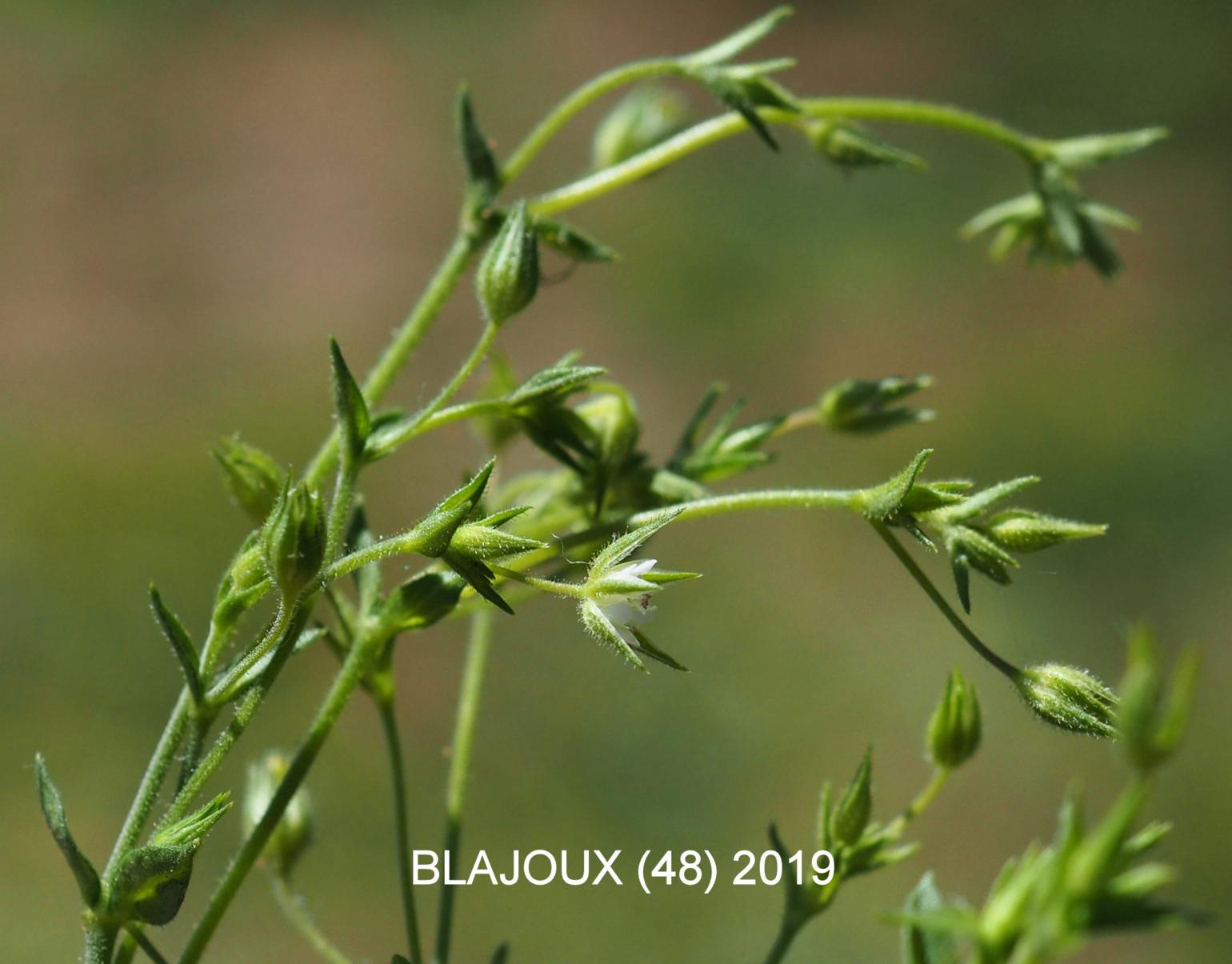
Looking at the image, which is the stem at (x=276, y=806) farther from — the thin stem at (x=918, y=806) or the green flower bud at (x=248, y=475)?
the thin stem at (x=918, y=806)

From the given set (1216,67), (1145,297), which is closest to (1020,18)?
(1216,67)

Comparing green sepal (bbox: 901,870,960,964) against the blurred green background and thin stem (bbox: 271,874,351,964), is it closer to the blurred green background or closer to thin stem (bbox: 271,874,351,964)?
thin stem (bbox: 271,874,351,964)

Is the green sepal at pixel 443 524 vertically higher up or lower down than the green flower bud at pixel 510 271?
lower down

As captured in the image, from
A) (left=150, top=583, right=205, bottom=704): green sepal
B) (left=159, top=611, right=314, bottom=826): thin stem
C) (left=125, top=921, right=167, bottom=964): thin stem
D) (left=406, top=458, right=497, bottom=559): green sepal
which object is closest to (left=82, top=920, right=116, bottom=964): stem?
(left=125, top=921, right=167, bottom=964): thin stem

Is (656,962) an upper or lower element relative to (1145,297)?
lower

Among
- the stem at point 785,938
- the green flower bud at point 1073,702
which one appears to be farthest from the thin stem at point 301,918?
the green flower bud at point 1073,702

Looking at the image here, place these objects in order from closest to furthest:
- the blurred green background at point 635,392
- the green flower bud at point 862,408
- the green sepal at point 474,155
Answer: the green sepal at point 474,155, the green flower bud at point 862,408, the blurred green background at point 635,392

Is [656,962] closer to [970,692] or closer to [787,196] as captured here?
[970,692]
